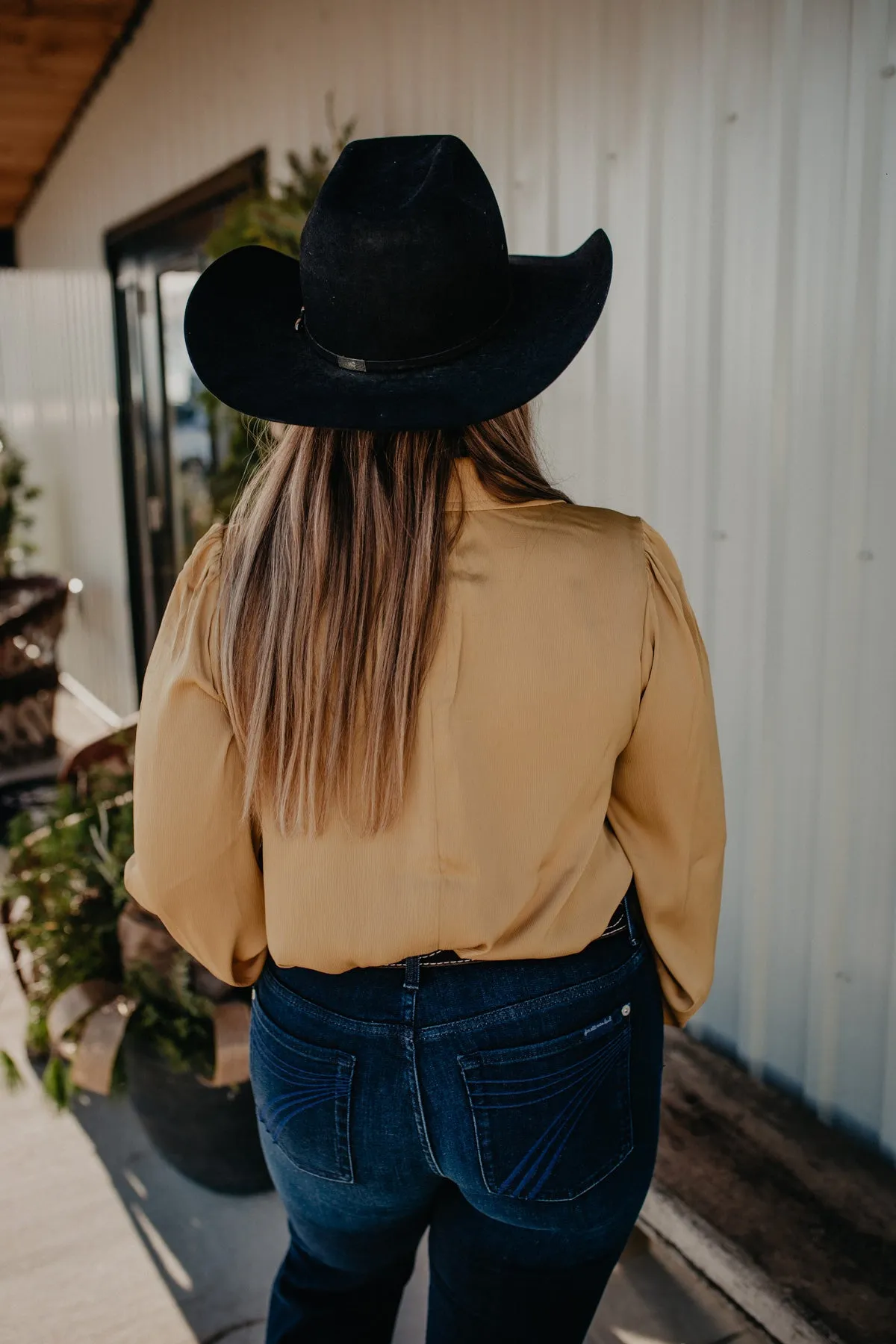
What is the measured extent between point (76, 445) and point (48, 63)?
2126 mm

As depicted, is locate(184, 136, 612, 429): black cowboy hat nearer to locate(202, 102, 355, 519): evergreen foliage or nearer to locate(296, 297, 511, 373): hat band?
locate(296, 297, 511, 373): hat band

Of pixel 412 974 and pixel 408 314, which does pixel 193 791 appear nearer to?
pixel 412 974

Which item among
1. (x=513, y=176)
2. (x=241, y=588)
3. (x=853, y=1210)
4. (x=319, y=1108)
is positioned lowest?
(x=853, y=1210)

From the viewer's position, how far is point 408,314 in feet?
3.59

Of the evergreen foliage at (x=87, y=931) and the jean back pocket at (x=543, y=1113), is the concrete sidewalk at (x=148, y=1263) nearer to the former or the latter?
the evergreen foliage at (x=87, y=931)

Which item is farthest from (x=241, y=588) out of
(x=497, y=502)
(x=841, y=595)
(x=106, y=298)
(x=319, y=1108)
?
(x=106, y=298)

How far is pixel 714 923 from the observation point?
1.38 meters

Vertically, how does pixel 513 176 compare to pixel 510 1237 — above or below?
above

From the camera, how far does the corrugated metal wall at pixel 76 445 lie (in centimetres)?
625

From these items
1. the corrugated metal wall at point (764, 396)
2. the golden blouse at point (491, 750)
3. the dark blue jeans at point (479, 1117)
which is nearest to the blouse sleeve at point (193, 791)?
the golden blouse at point (491, 750)

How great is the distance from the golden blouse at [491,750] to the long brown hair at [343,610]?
3cm

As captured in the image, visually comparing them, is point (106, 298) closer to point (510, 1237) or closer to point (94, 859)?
point (94, 859)

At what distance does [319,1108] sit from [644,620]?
2.00 feet

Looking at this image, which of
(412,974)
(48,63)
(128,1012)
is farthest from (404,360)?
(48,63)
